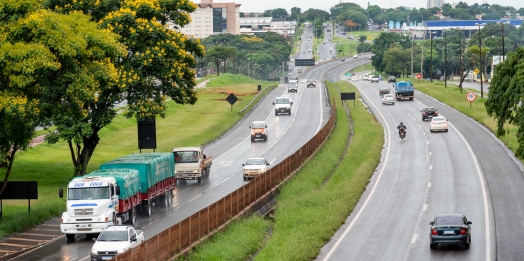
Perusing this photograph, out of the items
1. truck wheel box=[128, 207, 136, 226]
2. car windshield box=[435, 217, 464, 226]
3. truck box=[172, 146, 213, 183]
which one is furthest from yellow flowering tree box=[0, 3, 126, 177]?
car windshield box=[435, 217, 464, 226]

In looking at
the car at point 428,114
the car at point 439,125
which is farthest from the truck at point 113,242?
the car at point 428,114

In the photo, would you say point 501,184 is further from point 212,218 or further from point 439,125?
point 439,125

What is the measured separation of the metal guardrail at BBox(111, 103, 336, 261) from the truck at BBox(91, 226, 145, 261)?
154cm

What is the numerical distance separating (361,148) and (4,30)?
3653cm

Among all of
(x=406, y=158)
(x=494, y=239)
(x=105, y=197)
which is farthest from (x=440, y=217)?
(x=406, y=158)

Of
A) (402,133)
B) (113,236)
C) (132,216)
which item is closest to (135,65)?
(132,216)

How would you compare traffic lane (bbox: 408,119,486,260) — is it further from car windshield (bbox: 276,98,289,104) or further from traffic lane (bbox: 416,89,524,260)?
car windshield (bbox: 276,98,289,104)

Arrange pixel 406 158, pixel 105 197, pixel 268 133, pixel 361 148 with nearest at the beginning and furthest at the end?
pixel 105 197, pixel 406 158, pixel 361 148, pixel 268 133

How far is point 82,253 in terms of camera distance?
36.0m

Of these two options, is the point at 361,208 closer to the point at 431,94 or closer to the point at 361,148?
the point at 361,148

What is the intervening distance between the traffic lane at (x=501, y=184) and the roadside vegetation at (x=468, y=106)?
75 centimetres

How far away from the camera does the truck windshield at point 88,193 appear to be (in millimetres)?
39000

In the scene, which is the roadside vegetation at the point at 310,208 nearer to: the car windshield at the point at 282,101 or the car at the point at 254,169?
the car at the point at 254,169

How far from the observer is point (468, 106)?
104812 millimetres
